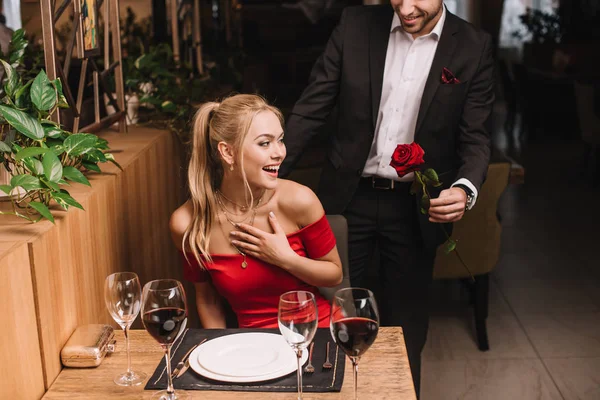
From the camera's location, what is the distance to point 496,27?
1360cm

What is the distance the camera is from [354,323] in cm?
137

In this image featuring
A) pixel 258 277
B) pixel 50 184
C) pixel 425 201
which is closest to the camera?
pixel 50 184

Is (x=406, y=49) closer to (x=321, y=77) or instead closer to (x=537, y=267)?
(x=321, y=77)

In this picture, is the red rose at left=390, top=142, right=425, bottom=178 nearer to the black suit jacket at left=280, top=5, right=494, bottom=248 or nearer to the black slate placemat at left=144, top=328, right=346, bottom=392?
the black suit jacket at left=280, top=5, right=494, bottom=248

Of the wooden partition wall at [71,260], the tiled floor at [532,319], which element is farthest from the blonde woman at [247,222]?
the tiled floor at [532,319]

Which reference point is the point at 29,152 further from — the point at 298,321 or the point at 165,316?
the point at 298,321

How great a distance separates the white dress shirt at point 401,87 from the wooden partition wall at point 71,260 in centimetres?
83

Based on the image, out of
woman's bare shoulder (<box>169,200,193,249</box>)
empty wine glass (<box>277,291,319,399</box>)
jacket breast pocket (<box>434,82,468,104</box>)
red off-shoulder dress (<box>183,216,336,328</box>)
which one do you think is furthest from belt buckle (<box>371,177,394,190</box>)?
empty wine glass (<box>277,291,319,399</box>)

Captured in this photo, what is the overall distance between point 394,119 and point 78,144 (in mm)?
1228

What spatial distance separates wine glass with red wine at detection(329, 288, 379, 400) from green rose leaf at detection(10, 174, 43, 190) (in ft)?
2.17

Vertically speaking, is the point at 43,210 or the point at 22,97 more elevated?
the point at 22,97

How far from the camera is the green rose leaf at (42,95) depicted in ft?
5.29

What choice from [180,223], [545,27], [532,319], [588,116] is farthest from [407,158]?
[545,27]

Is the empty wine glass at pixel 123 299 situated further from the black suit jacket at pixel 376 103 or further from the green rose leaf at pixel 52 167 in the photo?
the black suit jacket at pixel 376 103
